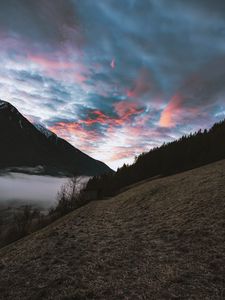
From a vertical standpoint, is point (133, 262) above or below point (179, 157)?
below

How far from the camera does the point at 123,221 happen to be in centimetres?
2373

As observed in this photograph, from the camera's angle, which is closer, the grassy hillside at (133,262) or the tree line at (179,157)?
the grassy hillside at (133,262)

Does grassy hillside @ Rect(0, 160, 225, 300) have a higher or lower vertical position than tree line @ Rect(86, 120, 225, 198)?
lower

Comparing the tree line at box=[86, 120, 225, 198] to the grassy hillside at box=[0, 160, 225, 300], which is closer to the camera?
the grassy hillside at box=[0, 160, 225, 300]

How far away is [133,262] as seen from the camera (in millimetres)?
12883

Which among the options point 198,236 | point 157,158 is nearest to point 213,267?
point 198,236

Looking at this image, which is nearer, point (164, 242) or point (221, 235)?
point (221, 235)

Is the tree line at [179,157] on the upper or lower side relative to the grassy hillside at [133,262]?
upper

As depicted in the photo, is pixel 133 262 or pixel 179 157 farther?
pixel 179 157

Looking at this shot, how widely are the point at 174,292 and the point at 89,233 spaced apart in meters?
11.6

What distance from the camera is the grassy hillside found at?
32.7ft

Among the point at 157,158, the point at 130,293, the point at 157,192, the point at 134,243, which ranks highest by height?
the point at 157,158

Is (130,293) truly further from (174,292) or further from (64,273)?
(64,273)

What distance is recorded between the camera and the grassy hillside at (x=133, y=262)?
32.7 ft
